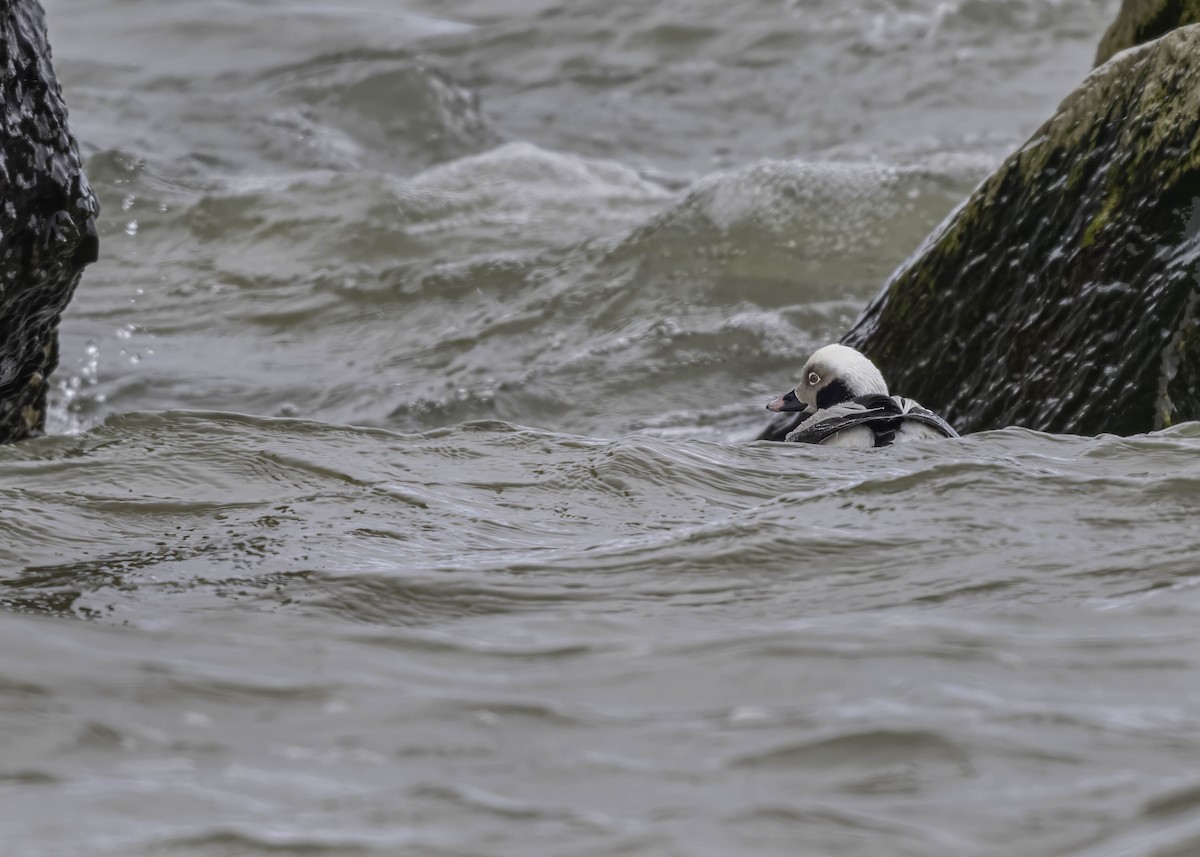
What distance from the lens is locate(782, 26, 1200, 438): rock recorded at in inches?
181

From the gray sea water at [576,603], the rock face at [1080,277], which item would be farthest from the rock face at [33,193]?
the rock face at [1080,277]

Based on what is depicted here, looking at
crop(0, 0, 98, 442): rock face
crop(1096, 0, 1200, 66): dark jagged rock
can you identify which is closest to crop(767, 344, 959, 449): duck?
crop(1096, 0, 1200, 66): dark jagged rock

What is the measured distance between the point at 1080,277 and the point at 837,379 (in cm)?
88

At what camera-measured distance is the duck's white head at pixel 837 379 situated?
5108 millimetres

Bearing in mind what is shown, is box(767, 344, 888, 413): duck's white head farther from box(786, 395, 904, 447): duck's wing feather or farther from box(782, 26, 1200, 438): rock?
box(782, 26, 1200, 438): rock

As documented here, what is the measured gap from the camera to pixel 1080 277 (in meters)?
4.93

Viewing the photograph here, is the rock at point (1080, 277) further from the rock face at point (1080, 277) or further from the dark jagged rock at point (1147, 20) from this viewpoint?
the dark jagged rock at point (1147, 20)

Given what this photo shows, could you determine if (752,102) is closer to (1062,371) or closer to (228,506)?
(1062,371)

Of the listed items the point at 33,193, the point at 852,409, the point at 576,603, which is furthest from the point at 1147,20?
the point at 33,193

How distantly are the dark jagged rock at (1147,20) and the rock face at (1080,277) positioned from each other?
30.6 inches

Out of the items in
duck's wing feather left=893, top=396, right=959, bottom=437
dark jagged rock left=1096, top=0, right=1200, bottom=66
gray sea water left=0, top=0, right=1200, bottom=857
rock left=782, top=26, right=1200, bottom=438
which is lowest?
gray sea water left=0, top=0, right=1200, bottom=857

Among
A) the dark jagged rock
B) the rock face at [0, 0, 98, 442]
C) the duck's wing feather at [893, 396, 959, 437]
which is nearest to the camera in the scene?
the rock face at [0, 0, 98, 442]

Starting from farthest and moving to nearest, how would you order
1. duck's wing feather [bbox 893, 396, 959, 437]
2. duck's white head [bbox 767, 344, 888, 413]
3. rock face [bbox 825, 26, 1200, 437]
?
duck's white head [bbox 767, 344, 888, 413] < rock face [bbox 825, 26, 1200, 437] < duck's wing feather [bbox 893, 396, 959, 437]

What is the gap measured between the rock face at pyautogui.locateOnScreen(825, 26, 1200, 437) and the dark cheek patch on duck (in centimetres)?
49
